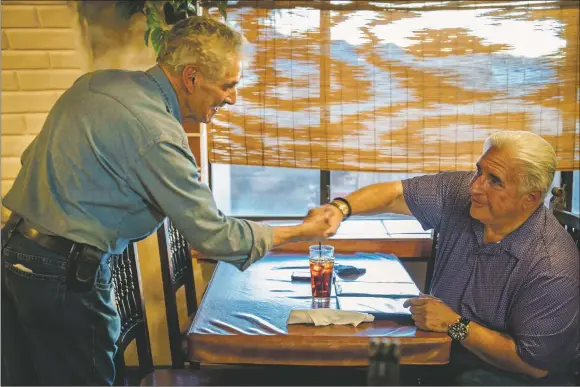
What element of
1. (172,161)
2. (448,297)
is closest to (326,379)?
(448,297)

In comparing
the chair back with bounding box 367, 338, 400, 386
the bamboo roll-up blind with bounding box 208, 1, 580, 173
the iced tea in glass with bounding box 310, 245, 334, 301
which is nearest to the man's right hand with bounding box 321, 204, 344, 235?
the iced tea in glass with bounding box 310, 245, 334, 301

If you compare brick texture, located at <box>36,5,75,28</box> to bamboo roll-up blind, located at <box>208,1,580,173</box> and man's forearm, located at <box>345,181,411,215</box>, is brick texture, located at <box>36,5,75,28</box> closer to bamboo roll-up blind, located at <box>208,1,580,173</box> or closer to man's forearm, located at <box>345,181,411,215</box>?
bamboo roll-up blind, located at <box>208,1,580,173</box>

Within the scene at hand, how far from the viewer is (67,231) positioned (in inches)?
56.9

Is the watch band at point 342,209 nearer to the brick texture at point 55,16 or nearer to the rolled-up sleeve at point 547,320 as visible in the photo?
the rolled-up sleeve at point 547,320

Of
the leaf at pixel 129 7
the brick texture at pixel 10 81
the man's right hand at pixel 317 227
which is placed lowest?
the man's right hand at pixel 317 227

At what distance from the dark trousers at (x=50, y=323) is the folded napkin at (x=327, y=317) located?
0.48m

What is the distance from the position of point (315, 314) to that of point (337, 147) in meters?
1.34

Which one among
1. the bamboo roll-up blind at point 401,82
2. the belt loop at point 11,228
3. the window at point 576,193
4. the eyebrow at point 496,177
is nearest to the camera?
the belt loop at point 11,228

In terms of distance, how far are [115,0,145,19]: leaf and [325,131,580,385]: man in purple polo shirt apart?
63.0 inches

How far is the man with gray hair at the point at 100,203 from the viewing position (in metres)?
1.44

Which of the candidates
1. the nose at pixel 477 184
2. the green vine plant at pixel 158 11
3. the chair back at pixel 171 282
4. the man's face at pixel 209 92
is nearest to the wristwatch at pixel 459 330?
the nose at pixel 477 184

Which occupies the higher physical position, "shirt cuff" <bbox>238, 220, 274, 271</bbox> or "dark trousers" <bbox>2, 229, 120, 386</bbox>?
"shirt cuff" <bbox>238, 220, 274, 271</bbox>

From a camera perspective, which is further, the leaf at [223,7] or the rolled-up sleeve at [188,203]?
the leaf at [223,7]

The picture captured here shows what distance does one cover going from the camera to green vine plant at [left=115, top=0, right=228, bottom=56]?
2589 mm
